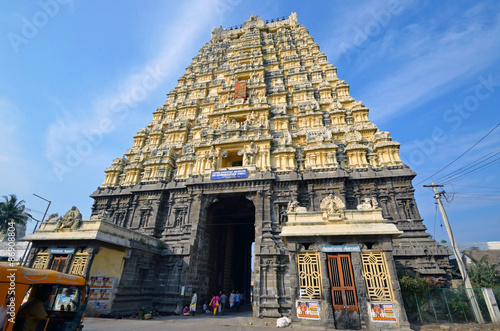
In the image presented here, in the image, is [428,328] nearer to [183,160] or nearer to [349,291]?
[349,291]

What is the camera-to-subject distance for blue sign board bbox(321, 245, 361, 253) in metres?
11.9

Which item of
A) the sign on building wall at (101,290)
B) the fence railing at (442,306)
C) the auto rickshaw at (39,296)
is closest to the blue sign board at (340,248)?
the fence railing at (442,306)

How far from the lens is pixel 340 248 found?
12.0 metres

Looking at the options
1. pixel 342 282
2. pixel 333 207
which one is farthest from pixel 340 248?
pixel 333 207

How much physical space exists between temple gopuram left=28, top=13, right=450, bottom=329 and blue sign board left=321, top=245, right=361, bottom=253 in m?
0.05

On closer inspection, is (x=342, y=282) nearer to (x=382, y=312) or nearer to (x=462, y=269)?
(x=382, y=312)

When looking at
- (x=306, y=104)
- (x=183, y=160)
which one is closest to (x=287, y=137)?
(x=306, y=104)

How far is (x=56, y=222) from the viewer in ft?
51.0

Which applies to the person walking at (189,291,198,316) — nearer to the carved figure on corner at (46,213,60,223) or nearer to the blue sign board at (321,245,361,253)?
the blue sign board at (321,245,361,253)

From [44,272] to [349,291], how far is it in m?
11.9

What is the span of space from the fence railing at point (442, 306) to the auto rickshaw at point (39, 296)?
15.6 meters

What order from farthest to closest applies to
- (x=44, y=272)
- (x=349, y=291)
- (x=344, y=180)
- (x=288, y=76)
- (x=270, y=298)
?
1. (x=288, y=76)
2. (x=344, y=180)
3. (x=270, y=298)
4. (x=349, y=291)
5. (x=44, y=272)

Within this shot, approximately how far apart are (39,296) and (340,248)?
11.8m

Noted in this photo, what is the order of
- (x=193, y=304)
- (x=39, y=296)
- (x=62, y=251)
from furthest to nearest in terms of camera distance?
(x=193, y=304)
(x=62, y=251)
(x=39, y=296)
